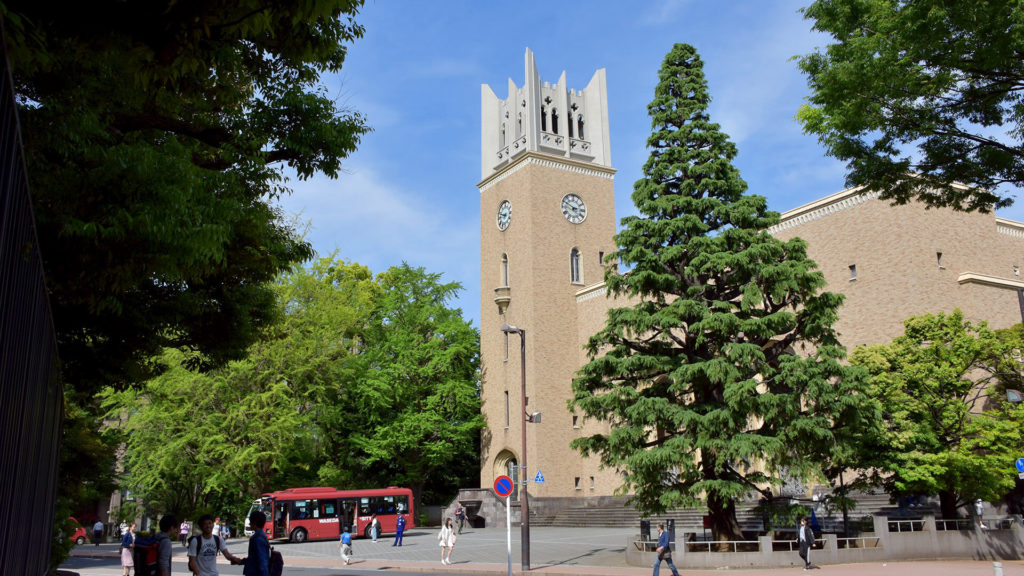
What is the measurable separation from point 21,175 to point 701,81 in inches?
772

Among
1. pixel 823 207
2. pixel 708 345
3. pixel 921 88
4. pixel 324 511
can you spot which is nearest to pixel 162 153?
pixel 921 88

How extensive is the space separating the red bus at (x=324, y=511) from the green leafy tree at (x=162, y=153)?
19726 millimetres

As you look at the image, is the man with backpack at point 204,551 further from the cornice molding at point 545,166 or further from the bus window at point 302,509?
the cornice molding at point 545,166

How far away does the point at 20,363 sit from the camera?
16.5 ft

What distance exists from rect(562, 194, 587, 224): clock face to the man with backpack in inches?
1423

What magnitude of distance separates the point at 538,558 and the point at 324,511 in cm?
1360

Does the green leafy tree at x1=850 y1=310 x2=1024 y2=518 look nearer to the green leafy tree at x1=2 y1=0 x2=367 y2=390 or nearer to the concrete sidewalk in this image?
the concrete sidewalk

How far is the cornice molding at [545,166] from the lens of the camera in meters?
43.0

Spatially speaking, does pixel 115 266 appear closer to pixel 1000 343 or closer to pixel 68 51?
pixel 68 51

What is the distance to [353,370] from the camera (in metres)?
37.2

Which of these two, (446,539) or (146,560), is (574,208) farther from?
(146,560)

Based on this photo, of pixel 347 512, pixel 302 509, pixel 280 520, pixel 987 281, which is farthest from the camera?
pixel 347 512

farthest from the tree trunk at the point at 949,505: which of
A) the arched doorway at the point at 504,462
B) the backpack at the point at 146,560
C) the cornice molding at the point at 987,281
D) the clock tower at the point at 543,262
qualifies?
the arched doorway at the point at 504,462

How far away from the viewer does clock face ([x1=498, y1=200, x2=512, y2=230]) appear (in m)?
43.8
